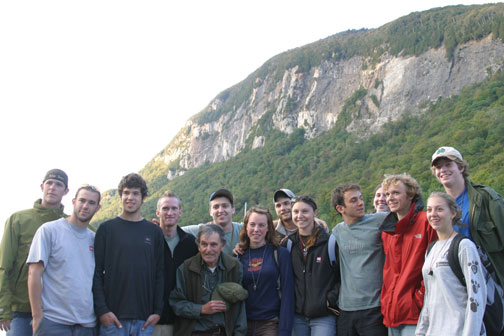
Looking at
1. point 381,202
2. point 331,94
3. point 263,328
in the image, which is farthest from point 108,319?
point 331,94

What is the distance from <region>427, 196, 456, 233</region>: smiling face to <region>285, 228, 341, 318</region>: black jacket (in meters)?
1.18

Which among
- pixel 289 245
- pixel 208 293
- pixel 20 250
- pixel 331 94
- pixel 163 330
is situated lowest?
pixel 163 330

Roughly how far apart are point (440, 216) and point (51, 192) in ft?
13.8

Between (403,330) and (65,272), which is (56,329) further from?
(403,330)

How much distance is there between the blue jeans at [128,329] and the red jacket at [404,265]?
7.79 feet

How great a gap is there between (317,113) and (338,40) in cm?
1819

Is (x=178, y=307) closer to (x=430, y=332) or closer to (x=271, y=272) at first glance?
(x=271, y=272)

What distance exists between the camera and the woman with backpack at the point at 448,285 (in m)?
3.21

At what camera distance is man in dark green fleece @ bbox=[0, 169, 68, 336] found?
4262 mm

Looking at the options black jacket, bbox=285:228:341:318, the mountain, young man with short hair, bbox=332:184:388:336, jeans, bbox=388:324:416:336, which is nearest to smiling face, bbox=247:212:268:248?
black jacket, bbox=285:228:341:318

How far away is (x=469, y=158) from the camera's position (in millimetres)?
37188

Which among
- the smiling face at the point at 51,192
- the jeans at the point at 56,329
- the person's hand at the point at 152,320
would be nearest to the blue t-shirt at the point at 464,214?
the person's hand at the point at 152,320

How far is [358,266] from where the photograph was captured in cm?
418

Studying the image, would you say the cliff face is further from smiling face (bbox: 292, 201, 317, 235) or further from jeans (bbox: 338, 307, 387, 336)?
jeans (bbox: 338, 307, 387, 336)
